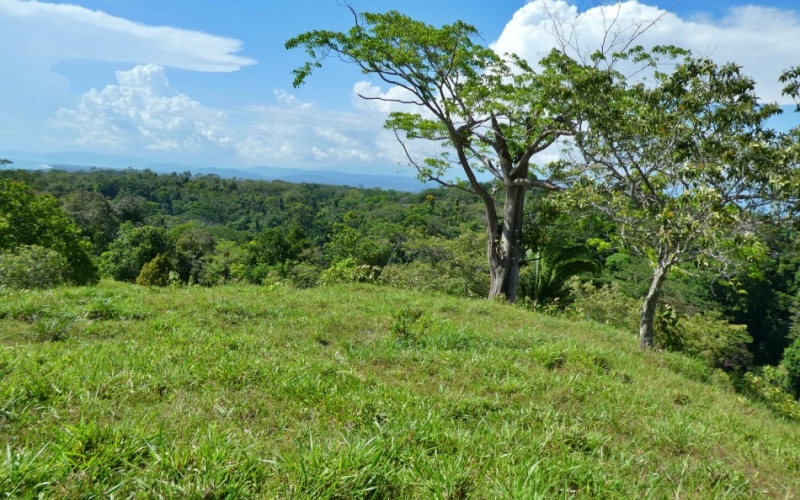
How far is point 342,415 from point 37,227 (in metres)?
26.0

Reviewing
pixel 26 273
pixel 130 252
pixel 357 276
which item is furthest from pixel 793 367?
pixel 130 252

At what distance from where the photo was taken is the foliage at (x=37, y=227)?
851 inches

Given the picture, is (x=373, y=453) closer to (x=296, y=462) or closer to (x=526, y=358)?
(x=296, y=462)

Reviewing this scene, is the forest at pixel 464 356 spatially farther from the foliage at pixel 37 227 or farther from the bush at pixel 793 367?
the bush at pixel 793 367

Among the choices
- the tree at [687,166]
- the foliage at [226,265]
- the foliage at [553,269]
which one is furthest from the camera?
the foliage at [226,265]

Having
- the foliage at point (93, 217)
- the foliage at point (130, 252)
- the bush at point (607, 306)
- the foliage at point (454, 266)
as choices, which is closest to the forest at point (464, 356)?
the bush at point (607, 306)

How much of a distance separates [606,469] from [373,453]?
1483mm

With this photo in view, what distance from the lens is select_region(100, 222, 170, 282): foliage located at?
126 ft

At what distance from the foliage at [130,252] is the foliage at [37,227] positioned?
14.2 m

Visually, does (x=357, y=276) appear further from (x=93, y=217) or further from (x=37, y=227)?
(x=93, y=217)

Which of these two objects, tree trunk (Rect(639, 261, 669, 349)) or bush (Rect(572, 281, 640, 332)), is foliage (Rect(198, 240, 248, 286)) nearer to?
bush (Rect(572, 281, 640, 332))

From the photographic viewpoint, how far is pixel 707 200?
5.93 metres

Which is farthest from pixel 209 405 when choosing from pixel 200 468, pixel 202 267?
pixel 202 267

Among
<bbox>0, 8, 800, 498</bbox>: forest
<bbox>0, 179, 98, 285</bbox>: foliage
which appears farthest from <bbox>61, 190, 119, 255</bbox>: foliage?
<bbox>0, 8, 800, 498</bbox>: forest
